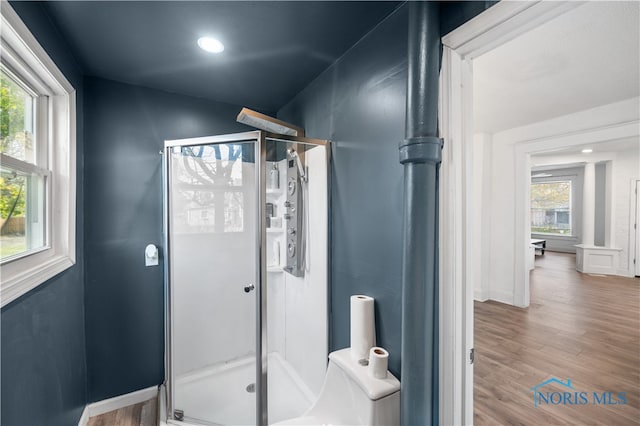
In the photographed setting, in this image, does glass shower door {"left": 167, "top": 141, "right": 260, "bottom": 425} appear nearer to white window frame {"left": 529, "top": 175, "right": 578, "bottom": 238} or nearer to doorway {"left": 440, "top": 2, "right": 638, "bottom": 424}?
doorway {"left": 440, "top": 2, "right": 638, "bottom": 424}

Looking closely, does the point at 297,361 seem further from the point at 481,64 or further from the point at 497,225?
the point at 497,225

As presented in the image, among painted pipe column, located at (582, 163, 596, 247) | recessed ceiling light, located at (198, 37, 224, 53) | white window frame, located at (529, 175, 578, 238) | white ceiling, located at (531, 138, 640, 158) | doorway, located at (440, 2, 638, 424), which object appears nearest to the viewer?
doorway, located at (440, 2, 638, 424)

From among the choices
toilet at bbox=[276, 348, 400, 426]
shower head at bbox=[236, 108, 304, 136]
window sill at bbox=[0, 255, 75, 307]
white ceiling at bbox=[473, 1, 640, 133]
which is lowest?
toilet at bbox=[276, 348, 400, 426]

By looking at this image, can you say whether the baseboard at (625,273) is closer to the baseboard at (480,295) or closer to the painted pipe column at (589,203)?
the painted pipe column at (589,203)

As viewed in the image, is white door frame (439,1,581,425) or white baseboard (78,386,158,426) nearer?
white door frame (439,1,581,425)

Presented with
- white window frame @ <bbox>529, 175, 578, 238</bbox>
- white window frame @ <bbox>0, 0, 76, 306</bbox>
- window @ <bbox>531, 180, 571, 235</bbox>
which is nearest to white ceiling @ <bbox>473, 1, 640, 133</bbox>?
white window frame @ <bbox>0, 0, 76, 306</bbox>

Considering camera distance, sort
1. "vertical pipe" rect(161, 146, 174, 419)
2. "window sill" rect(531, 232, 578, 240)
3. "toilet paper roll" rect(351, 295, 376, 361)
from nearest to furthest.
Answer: "toilet paper roll" rect(351, 295, 376, 361), "vertical pipe" rect(161, 146, 174, 419), "window sill" rect(531, 232, 578, 240)

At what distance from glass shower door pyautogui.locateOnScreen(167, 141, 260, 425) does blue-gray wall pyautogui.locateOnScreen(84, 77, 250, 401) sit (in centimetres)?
35

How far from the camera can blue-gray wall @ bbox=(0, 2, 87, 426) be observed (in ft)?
3.30

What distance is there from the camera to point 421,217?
1047mm

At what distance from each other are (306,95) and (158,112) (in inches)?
48.4

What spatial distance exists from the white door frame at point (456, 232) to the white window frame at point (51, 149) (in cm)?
169

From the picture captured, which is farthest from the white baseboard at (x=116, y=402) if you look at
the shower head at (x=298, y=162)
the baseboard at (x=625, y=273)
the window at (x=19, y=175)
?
the baseboard at (x=625, y=273)

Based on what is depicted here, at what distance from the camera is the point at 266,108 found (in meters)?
2.64
